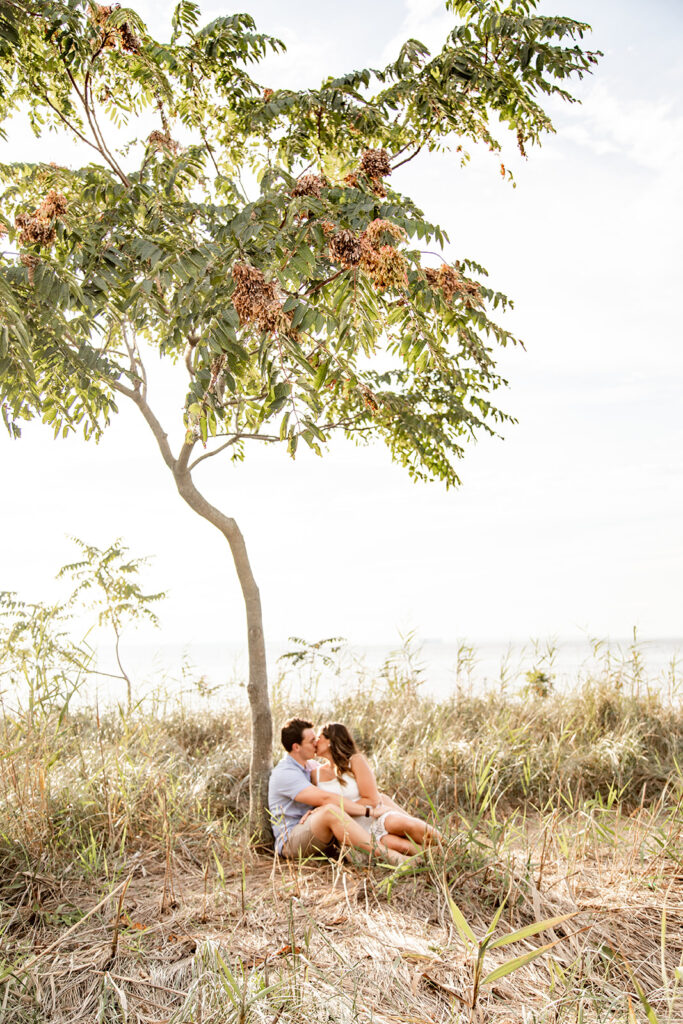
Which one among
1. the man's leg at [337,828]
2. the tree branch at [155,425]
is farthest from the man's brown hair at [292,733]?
the tree branch at [155,425]

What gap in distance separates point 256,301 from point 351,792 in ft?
11.5

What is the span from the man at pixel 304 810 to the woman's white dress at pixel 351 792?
7 centimetres

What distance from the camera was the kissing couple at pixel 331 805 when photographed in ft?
12.8

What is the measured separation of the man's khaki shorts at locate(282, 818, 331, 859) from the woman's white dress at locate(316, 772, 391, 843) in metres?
0.27

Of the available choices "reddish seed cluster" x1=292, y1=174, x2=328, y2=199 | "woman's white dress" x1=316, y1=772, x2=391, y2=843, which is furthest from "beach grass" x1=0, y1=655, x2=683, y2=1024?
"reddish seed cluster" x1=292, y1=174, x2=328, y2=199

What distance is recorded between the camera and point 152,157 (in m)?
3.96

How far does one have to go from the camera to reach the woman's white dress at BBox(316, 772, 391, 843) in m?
4.11

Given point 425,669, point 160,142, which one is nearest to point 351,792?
point 425,669

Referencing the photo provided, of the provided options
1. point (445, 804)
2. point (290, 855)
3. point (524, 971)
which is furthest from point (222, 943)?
point (445, 804)

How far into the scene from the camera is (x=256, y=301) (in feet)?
7.73

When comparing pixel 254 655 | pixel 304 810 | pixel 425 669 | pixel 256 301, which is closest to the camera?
pixel 256 301

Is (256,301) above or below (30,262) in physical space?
below

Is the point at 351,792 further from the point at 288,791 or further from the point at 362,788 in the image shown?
the point at 288,791

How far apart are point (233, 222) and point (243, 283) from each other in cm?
90
